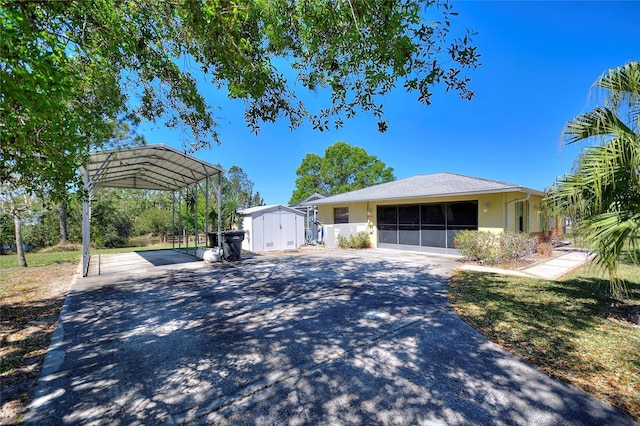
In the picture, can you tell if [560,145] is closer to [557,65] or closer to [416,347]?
[416,347]

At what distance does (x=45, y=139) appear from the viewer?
8.40 feet

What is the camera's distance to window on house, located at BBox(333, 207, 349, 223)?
15.9m

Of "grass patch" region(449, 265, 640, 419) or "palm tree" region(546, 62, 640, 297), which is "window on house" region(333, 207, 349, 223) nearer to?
"grass patch" region(449, 265, 640, 419)

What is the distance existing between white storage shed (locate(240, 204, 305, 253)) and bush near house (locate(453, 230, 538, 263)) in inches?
357

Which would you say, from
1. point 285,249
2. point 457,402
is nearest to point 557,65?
point 457,402

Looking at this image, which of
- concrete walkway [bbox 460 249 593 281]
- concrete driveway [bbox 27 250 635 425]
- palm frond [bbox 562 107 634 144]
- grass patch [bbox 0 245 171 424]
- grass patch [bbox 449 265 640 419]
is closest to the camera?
concrete driveway [bbox 27 250 635 425]

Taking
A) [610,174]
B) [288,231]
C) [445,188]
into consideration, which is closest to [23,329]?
[610,174]

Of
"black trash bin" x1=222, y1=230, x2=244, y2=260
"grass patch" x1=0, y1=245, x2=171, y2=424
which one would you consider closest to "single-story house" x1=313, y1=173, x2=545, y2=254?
"black trash bin" x1=222, y1=230, x2=244, y2=260

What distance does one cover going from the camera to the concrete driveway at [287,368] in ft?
7.19

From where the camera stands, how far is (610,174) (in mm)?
3627

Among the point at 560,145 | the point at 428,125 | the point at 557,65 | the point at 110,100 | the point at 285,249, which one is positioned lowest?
the point at 285,249

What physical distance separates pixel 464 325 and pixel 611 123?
358 cm

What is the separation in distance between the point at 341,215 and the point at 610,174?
42.2ft

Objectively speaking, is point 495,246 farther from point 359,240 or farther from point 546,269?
point 359,240
